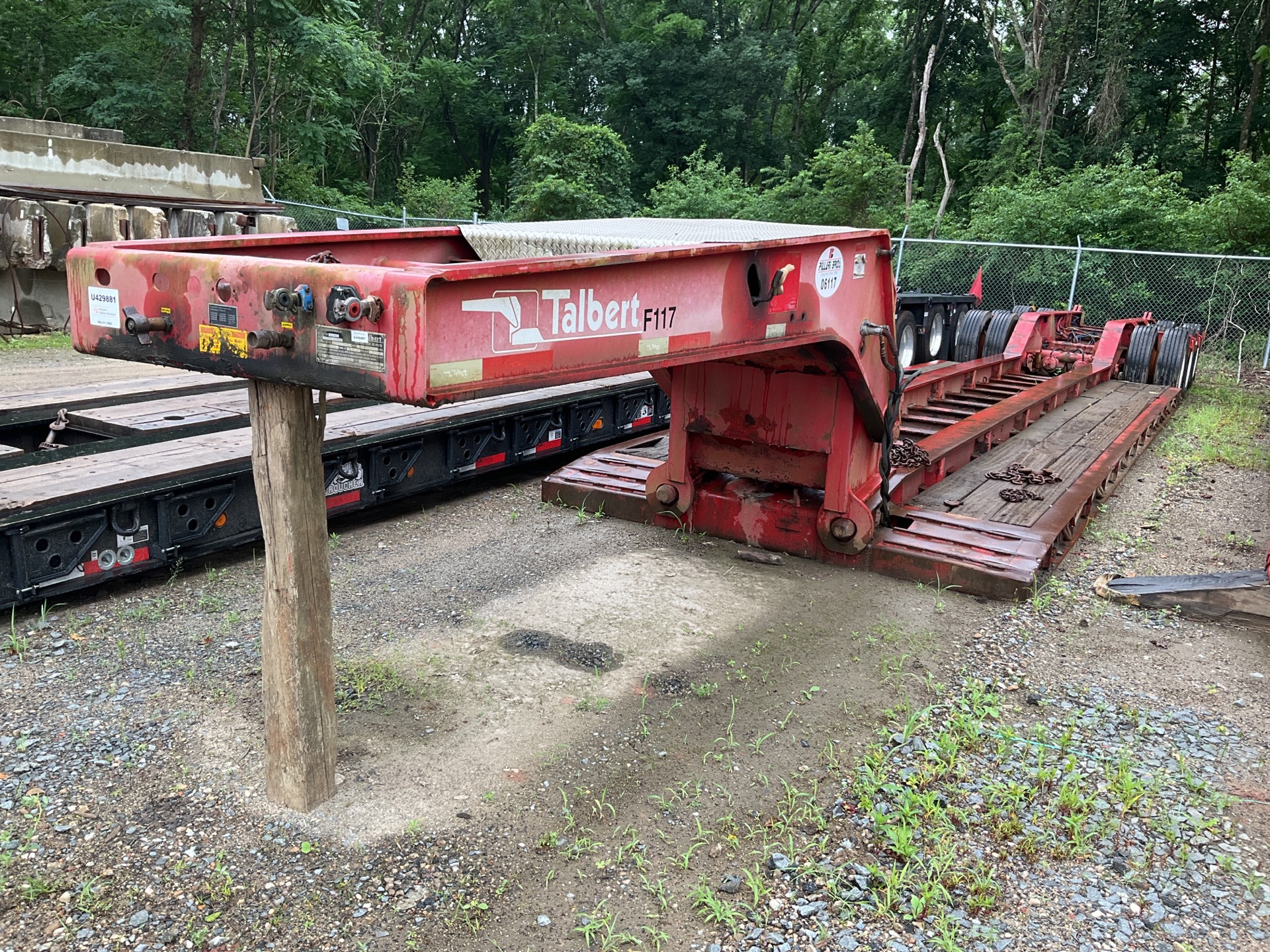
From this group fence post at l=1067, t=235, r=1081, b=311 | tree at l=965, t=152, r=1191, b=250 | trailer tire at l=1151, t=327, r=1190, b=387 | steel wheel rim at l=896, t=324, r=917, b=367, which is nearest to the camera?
trailer tire at l=1151, t=327, r=1190, b=387

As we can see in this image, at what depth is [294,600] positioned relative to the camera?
A: 300cm

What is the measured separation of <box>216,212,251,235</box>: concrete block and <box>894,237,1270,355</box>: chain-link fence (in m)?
10.6

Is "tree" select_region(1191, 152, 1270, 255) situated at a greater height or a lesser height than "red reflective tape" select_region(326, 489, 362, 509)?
greater

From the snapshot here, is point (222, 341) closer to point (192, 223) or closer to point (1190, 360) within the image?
point (1190, 360)

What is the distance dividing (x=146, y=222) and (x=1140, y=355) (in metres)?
13.4

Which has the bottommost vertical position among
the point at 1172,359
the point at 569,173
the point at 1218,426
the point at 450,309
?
the point at 1218,426

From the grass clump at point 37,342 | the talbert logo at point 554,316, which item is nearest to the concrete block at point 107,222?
the grass clump at point 37,342

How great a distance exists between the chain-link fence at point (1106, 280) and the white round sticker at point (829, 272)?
12.3m

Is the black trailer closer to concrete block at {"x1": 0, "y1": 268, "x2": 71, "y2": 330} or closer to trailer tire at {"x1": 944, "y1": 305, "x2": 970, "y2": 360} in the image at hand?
trailer tire at {"x1": 944, "y1": 305, "x2": 970, "y2": 360}

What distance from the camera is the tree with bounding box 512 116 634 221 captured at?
24.6 m

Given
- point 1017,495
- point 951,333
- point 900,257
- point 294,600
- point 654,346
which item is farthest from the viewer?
point 900,257

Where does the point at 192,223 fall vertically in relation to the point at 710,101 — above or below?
below


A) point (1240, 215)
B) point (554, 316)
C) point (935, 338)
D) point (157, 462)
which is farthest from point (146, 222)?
point (1240, 215)

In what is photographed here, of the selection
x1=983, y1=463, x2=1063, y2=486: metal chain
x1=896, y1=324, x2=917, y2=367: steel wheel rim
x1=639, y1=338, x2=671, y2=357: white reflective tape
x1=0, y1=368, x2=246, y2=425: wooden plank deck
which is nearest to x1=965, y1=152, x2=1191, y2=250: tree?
x1=896, y1=324, x2=917, y2=367: steel wheel rim
